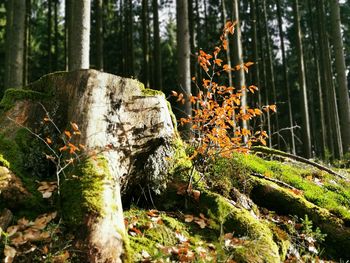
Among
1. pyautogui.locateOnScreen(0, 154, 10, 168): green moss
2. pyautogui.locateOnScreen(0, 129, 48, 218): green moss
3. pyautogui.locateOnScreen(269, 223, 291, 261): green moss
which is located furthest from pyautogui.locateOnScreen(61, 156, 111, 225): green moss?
pyautogui.locateOnScreen(269, 223, 291, 261): green moss

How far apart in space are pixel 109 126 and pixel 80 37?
116 inches

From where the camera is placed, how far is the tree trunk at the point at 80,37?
20.1 feet

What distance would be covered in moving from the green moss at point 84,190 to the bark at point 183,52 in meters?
6.08

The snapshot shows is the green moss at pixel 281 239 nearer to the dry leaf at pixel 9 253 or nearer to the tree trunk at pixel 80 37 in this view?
the dry leaf at pixel 9 253

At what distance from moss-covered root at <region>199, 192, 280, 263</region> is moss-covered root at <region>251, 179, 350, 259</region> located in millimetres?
591

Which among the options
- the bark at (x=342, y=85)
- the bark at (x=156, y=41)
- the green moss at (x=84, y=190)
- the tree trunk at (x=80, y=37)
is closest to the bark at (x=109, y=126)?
the green moss at (x=84, y=190)

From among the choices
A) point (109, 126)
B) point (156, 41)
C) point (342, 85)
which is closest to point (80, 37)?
point (109, 126)

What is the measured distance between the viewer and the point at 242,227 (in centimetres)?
365

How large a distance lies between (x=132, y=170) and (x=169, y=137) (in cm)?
58

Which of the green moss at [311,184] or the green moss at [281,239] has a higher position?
the green moss at [311,184]

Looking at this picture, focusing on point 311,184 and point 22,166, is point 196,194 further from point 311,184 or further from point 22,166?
point 311,184

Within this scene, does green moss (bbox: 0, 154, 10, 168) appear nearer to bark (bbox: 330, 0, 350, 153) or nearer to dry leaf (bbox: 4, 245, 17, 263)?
dry leaf (bbox: 4, 245, 17, 263)

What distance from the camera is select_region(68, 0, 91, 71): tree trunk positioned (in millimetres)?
6117

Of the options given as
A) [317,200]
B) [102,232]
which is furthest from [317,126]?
[102,232]
